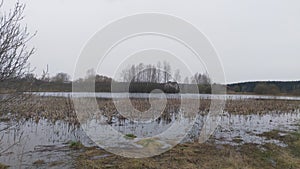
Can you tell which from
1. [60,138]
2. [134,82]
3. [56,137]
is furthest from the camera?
[134,82]

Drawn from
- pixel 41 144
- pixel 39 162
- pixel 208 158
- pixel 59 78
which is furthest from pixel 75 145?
pixel 59 78

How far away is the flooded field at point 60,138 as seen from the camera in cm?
734

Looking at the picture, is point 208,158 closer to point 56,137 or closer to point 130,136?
point 130,136

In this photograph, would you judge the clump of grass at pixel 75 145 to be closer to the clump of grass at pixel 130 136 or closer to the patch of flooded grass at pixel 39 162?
the patch of flooded grass at pixel 39 162

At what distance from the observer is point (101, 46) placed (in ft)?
25.2

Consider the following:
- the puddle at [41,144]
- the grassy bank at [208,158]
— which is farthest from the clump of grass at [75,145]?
the grassy bank at [208,158]

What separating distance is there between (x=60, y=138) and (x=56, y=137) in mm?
308

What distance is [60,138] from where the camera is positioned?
10336 mm

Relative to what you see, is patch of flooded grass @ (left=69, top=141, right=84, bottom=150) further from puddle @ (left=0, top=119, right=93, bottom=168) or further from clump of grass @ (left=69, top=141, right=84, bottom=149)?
puddle @ (left=0, top=119, right=93, bottom=168)

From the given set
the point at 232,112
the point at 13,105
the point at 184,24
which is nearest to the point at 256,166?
the point at 184,24

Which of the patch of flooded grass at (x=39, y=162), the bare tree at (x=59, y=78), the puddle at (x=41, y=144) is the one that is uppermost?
the bare tree at (x=59, y=78)

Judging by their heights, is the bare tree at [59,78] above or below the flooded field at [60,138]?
above

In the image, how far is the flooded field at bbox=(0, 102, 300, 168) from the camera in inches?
289

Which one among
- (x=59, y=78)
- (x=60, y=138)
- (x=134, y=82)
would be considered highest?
(x=134, y=82)
